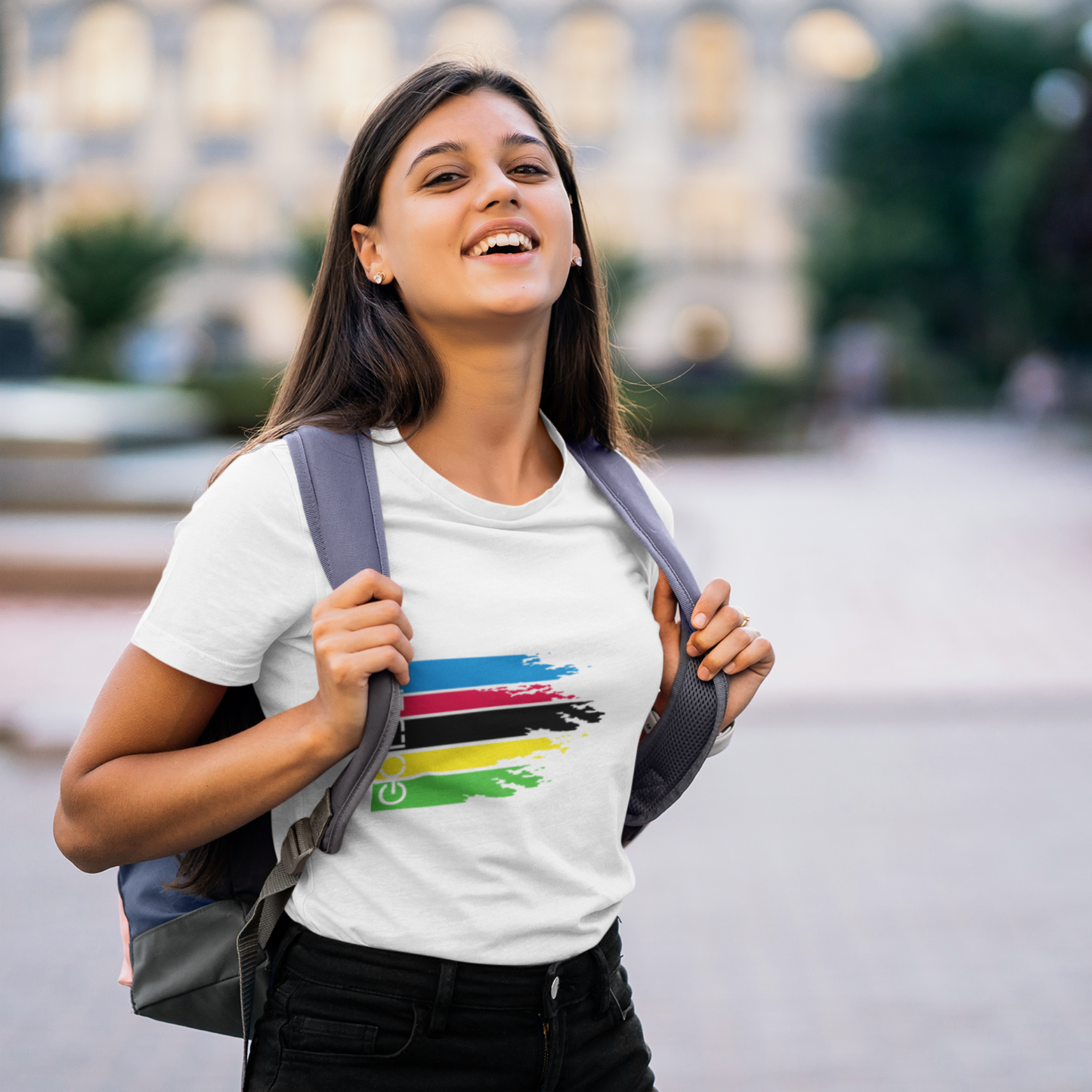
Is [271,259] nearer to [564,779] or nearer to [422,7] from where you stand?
[422,7]

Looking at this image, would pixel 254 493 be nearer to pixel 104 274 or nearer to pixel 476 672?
pixel 476 672

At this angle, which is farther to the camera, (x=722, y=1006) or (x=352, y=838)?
(x=722, y=1006)

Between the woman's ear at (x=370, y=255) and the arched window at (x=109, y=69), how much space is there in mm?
53042

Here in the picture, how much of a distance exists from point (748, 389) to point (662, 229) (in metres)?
22.9

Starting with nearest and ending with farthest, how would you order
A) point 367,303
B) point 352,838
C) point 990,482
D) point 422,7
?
1. point 352,838
2. point 367,303
3. point 990,482
4. point 422,7

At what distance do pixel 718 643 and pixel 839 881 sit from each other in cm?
359

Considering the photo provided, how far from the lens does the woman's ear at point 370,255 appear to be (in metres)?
1.84

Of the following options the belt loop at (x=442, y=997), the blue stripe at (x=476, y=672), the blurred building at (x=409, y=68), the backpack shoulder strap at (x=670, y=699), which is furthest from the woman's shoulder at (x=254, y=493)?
the blurred building at (x=409, y=68)

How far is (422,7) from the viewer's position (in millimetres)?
49781

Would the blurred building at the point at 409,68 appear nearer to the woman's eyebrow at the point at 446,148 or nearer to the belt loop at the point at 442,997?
the woman's eyebrow at the point at 446,148

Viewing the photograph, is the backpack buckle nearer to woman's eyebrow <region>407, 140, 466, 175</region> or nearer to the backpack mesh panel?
the backpack mesh panel

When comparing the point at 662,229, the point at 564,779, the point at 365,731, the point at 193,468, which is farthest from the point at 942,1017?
the point at 662,229

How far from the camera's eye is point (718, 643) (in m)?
1.82

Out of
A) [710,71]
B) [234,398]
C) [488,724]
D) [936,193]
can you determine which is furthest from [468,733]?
[710,71]
